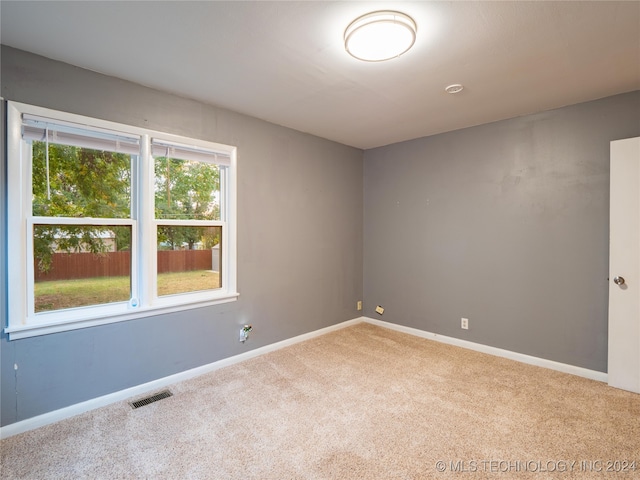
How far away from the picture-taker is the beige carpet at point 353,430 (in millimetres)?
1740

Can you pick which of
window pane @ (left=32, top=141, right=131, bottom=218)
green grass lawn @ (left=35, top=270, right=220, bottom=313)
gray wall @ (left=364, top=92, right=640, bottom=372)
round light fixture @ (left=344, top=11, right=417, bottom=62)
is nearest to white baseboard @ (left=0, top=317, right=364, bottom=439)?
green grass lawn @ (left=35, top=270, right=220, bottom=313)

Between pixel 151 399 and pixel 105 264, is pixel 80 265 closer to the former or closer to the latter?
pixel 105 264

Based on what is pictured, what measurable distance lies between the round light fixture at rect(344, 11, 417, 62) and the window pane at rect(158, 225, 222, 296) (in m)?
2.02

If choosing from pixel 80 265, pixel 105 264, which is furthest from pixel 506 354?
pixel 80 265

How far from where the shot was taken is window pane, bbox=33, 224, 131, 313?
7.28 ft

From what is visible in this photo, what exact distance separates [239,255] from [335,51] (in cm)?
200

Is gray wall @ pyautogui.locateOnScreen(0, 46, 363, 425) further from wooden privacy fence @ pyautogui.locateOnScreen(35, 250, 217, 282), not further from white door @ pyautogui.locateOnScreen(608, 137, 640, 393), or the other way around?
white door @ pyautogui.locateOnScreen(608, 137, 640, 393)

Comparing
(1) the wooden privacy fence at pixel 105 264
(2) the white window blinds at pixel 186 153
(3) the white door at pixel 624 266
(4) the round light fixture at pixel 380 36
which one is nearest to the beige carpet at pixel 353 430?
(3) the white door at pixel 624 266

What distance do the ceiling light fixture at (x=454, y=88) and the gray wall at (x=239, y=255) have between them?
1.70m

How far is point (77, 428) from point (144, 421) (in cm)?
41

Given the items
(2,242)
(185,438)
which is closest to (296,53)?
(2,242)

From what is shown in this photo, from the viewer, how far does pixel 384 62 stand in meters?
2.15

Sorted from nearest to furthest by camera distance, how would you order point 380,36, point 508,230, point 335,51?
point 380,36
point 335,51
point 508,230

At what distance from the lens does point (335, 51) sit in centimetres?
202
